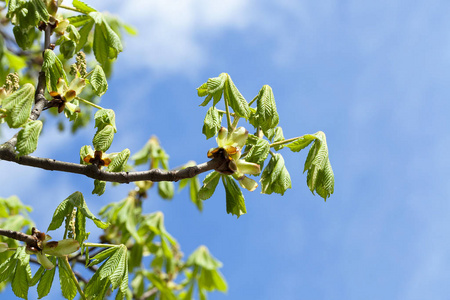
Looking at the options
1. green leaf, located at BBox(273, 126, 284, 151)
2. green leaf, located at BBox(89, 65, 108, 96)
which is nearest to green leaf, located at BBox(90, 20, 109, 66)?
green leaf, located at BBox(89, 65, 108, 96)

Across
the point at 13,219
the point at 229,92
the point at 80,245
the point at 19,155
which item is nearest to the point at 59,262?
the point at 80,245

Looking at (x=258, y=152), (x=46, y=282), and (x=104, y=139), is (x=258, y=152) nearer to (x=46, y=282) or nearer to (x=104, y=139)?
(x=104, y=139)

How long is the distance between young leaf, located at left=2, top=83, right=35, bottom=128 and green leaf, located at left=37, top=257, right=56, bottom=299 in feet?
2.14

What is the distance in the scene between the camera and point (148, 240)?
5.04 meters

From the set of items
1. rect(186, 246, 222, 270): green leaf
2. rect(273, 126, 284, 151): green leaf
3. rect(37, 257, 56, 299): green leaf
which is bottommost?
rect(37, 257, 56, 299): green leaf

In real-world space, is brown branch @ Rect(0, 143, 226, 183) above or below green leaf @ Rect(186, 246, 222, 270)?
below

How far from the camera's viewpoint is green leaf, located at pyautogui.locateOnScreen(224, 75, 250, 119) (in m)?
2.28

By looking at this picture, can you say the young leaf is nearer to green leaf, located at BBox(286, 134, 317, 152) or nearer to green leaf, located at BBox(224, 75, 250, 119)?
green leaf, located at BBox(224, 75, 250, 119)

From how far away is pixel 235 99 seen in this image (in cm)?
229

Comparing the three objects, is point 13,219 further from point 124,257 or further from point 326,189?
point 326,189

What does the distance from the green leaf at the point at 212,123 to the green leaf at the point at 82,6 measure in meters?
0.99

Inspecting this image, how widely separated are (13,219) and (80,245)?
8.36ft

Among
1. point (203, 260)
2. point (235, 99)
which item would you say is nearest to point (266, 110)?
point (235, 99)

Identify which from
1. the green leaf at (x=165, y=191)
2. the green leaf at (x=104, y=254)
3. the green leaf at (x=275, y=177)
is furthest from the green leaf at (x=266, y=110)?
the green leaf at (x=165, y=191)
